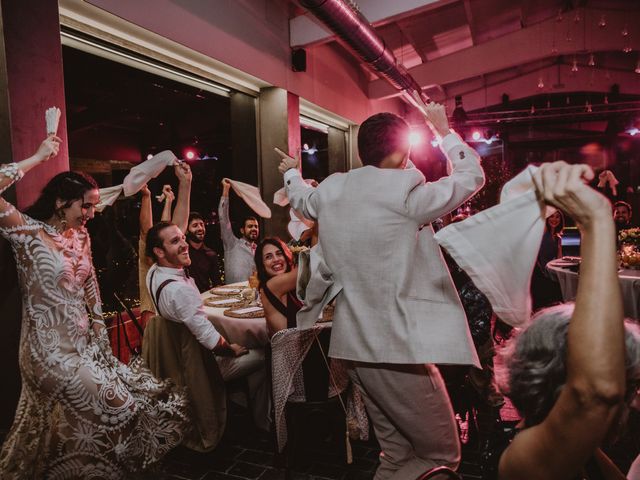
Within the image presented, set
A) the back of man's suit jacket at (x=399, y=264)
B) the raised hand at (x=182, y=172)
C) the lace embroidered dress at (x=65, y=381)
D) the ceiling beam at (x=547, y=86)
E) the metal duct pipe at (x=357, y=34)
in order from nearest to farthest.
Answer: the back of man's suit jacket at (x=399, y=264) → the lace embroidered dress at (x=65, y=381) → the raised hand at (x=182, y=172) → the metal duct pipe at (x=357, y=34) → the ceiling beam at (x=547, y=86)

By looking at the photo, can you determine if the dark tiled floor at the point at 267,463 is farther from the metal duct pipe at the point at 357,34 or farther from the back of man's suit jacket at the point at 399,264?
the metal duct pipe at the point at 357,34

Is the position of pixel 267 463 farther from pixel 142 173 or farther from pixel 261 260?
pixel 142 173

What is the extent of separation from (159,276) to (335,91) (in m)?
5.96

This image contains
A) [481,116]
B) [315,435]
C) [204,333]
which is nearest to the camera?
[204,333]

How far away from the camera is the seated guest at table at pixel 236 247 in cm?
498

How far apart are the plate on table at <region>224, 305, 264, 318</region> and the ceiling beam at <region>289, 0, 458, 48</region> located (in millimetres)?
3568

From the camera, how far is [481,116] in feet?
40.7

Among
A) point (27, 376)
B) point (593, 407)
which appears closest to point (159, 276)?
point (27, 376)

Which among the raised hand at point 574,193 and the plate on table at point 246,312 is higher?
the raised hand at point 574,193

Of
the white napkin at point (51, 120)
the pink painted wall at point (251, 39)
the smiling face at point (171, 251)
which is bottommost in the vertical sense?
the smiling face at point (171, 251)

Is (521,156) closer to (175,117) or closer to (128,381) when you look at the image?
(175,117)

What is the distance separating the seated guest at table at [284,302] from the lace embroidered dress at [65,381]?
85 centimetres

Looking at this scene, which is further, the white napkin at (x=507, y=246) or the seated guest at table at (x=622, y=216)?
the seated guest at table at (x=622, y=216)

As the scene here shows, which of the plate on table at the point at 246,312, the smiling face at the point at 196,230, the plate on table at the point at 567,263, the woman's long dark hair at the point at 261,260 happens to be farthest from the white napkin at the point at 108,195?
the plate on table at the point at 567,263
